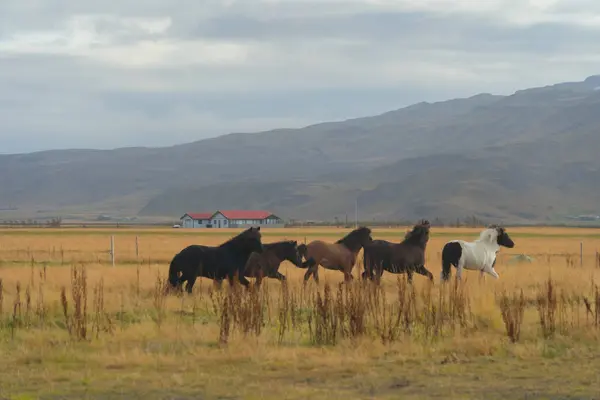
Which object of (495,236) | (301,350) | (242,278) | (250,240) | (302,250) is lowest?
Result: (301,350)

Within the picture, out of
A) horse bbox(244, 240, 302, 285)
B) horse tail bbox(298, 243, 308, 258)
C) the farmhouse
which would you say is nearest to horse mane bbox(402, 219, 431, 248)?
horse tail bbox(298, 243, 308, 258)

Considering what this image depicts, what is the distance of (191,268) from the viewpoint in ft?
65.9

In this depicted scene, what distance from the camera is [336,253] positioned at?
75.4 ft

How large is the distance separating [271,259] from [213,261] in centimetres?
164

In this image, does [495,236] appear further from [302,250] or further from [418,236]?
[302,250]

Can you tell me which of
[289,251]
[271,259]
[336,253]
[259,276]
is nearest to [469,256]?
[336,253]

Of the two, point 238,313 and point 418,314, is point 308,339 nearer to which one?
point 238,313

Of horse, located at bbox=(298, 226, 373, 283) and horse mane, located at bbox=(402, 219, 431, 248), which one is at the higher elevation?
horse mane, located at bbox=(402, 219, 431, 248)

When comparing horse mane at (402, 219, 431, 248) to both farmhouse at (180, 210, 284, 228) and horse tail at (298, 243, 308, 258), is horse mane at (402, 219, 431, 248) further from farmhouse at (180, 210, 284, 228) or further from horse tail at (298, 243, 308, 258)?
farmhouse at (180, 210, 284, 228)

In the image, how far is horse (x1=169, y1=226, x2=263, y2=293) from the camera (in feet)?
65.9

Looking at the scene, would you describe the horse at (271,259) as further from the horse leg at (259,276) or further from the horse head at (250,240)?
the horse head at (250,240)

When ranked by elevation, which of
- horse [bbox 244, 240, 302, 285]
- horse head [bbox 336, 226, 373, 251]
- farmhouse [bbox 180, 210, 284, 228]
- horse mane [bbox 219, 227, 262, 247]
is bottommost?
farmhouse [bbox 180, 210, 284, 228]

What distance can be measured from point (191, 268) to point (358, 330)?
684 cm

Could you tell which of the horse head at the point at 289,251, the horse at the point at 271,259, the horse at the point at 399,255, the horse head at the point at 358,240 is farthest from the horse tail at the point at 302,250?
the horse at the point at 399,255
